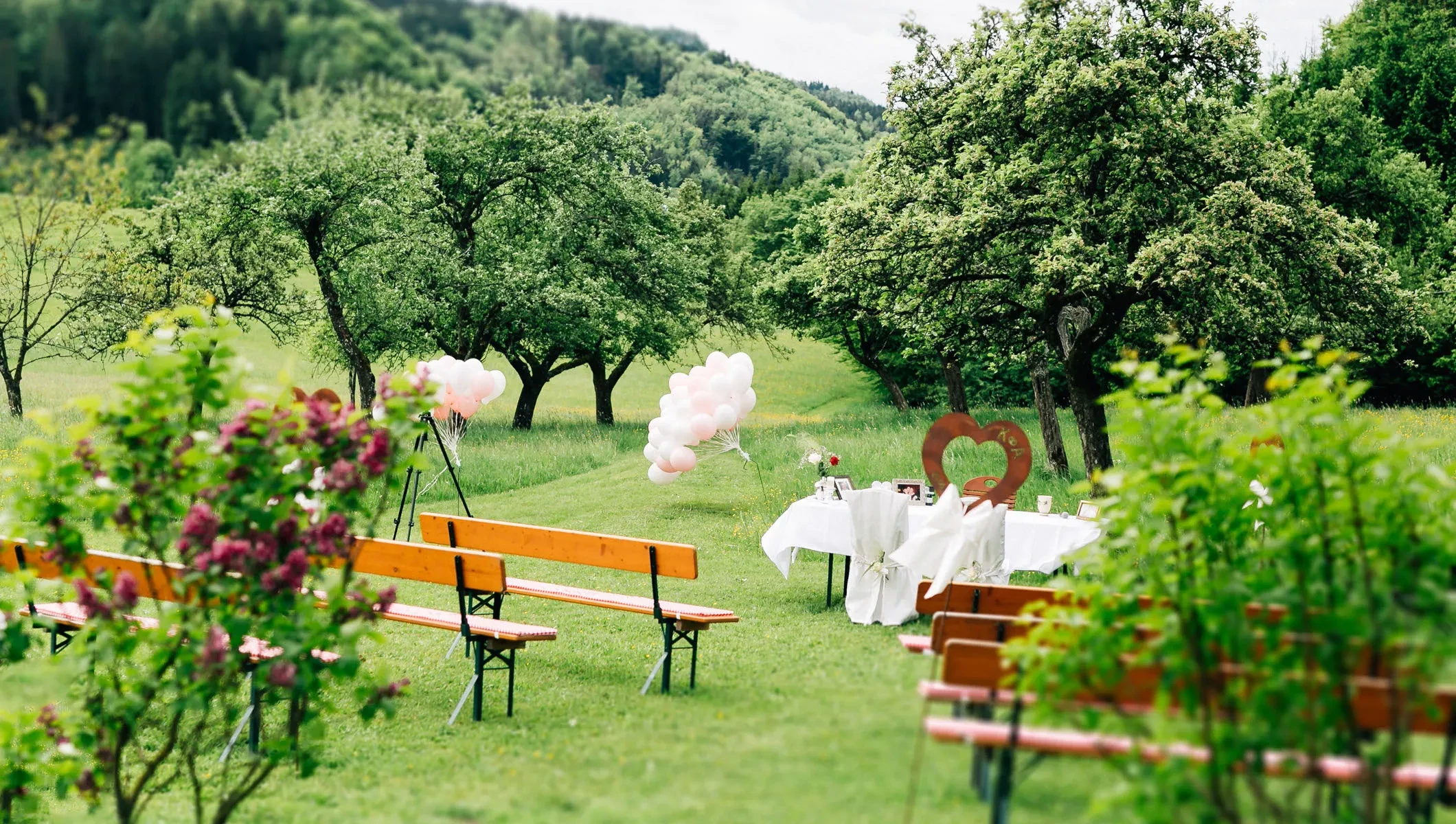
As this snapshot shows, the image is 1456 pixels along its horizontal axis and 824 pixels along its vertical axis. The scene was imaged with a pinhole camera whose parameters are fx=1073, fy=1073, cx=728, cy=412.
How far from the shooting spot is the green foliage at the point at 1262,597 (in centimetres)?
317

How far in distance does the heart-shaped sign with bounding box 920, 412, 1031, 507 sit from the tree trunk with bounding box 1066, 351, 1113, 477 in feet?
15.2

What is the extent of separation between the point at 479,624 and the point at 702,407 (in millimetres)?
7494

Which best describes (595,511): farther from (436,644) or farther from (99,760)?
(99,760)

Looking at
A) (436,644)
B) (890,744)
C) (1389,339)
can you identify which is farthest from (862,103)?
(890,744)

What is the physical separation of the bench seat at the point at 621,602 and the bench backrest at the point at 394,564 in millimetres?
319

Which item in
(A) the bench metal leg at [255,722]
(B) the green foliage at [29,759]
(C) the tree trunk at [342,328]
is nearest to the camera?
(B) the green foliage at [29,759]

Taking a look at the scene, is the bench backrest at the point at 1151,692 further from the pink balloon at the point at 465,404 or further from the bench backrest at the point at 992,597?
the pink balloon at the point at 465,404

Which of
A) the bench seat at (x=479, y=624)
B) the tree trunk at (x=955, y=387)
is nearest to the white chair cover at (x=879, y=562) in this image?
the bench seat at (x=479, y=624)

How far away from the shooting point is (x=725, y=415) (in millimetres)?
13531

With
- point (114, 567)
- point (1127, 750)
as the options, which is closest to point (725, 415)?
point (114, 567)

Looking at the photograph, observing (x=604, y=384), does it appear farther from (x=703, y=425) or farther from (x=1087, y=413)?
(x=1087, y=413)

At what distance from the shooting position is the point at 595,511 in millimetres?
16094

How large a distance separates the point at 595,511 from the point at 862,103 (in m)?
42.3

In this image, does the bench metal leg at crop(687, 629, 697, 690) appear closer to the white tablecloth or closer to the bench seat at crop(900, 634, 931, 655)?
the bench seat at crop(900, 634, 931, 655)
